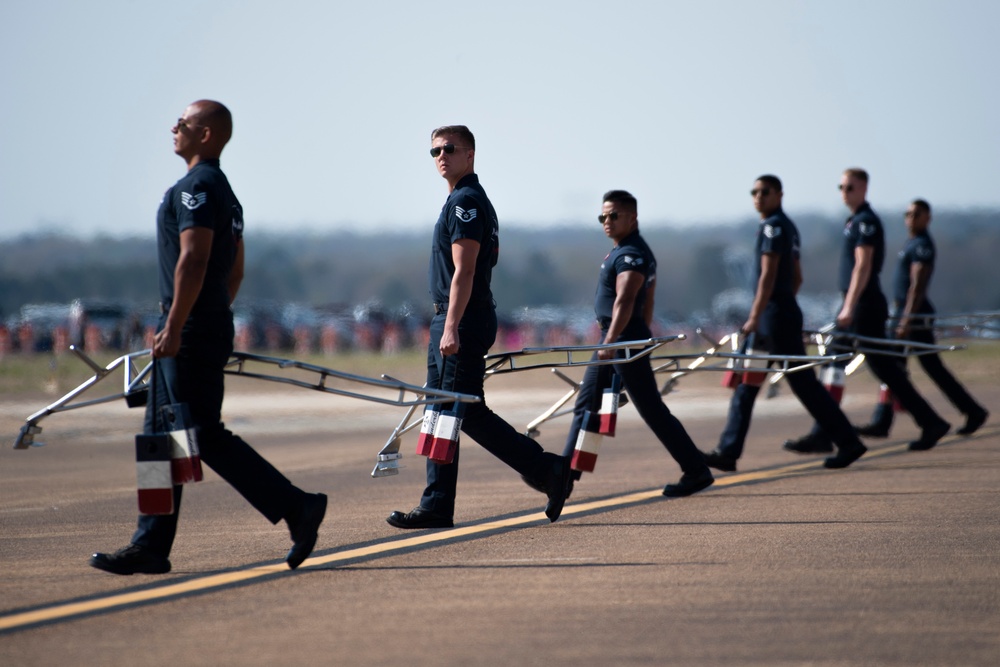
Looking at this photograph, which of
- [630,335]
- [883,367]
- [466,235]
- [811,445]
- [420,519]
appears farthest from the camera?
[883,367]

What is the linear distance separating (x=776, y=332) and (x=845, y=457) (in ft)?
3.55

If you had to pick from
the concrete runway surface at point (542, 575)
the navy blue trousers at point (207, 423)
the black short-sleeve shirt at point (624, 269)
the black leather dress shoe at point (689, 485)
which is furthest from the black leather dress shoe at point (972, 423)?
the navy blue trousers at point (207, 423)

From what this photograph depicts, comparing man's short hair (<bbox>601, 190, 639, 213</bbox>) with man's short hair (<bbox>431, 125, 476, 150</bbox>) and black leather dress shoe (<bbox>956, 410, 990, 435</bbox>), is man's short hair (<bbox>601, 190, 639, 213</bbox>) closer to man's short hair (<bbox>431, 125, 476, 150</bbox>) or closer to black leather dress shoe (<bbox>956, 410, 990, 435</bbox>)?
man's short hair (<bbox>431, 125, 476, 150</bbox>)

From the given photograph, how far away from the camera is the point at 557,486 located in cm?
790

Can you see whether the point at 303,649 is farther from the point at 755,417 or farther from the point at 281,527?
the point at 755,417

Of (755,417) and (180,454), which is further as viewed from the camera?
(755,417)

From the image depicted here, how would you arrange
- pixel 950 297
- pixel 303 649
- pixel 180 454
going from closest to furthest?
pixel 303 649 < pixel 180 454 < pixel 950 297

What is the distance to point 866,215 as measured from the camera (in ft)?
40.7

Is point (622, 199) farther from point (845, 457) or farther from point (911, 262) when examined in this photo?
point (911, 262)

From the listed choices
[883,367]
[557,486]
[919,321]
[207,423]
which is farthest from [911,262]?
[207,423]

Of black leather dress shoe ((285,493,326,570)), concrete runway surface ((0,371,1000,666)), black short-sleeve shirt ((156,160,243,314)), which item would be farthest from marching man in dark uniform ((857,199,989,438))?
black short-sleeve shirt ((156,160,243,314))

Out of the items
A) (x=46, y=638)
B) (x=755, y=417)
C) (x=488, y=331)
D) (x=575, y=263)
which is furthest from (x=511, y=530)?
(x=575, y=263)

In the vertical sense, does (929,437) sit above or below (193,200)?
below

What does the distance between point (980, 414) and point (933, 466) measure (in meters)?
2.87
